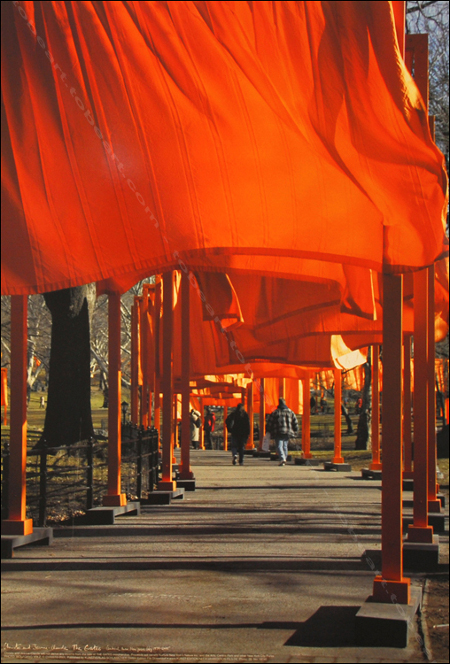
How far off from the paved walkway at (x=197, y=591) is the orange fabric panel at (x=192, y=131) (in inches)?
68.7

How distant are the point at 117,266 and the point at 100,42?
3.66ft

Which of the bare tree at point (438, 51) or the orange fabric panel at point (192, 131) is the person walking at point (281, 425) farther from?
the orange fabric panel at point (192, 131)

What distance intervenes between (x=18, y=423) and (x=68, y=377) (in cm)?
497

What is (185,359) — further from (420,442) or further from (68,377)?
(420,442)

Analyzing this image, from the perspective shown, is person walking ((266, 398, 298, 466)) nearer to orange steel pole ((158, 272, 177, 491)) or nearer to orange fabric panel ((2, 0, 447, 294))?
orange steel pole ((158, 272, 177, 491))

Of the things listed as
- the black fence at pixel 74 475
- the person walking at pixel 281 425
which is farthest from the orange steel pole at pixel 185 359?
the person walking at pixel 281 425

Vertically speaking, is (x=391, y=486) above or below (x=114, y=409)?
below

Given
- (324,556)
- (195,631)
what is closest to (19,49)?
(195,631)

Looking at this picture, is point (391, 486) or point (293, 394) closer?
point (391, 486)

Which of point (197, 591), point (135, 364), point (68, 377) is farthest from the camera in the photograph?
point (135, 364)

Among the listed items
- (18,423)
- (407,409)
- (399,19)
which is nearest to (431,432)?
(407,409)

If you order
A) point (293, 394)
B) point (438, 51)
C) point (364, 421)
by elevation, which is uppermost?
point (438, 51)

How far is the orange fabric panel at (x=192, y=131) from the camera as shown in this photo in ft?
13.5

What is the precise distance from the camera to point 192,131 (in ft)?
14.4
